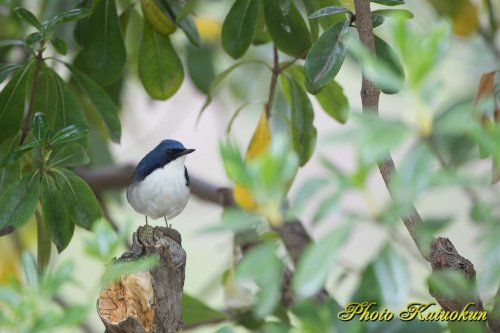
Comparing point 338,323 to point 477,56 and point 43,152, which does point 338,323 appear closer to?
point 43,152

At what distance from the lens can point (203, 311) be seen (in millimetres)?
2715

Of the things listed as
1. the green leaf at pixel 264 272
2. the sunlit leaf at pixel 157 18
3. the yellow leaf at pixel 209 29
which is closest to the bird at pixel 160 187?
the sunlit leaf at pixel 157 18

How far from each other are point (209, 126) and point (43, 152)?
3763 mm

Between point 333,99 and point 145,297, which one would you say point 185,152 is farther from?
point 145,297

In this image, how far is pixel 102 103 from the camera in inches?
92.4

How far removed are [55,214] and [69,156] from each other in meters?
0.14

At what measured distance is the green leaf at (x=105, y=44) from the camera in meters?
2.43

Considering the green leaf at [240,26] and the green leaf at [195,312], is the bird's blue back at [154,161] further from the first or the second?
the green leaf at [195,312]

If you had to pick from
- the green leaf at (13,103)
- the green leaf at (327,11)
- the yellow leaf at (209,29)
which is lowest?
the yellow leaf at (209,29)

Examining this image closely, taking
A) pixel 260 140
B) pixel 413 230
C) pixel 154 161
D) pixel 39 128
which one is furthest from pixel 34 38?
pixel 413 230

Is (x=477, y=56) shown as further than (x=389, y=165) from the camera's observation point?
Yes

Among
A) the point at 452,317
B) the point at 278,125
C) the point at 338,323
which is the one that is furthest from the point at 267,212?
the point at 278,125

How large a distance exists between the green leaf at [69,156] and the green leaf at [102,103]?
0.27m

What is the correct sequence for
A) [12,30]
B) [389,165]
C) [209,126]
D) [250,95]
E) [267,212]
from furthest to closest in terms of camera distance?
[209,126] < [250,95] < [12,30] < [389,165] < [267,212]
